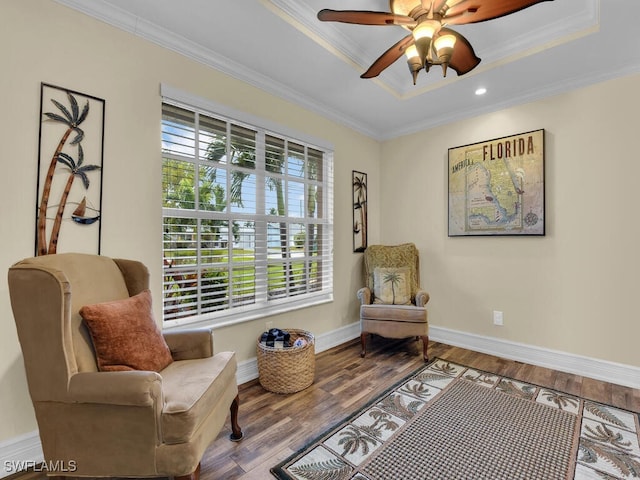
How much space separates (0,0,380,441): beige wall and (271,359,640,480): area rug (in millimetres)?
1164

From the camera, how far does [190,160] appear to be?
2.30 metres

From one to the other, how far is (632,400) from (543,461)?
127 cm

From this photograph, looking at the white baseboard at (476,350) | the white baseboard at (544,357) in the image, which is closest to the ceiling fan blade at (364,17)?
the white baseboard at (476,350)

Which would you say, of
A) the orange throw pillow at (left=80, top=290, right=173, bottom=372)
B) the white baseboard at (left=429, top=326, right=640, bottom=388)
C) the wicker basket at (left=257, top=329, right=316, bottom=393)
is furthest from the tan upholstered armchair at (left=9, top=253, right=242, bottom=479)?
the white baseboard at (left=429, top=326, right=640, bottom=388)

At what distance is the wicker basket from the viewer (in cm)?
235

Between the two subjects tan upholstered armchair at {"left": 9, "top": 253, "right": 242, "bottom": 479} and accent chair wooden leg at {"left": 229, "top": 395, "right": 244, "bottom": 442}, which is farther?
accent chair wooden leg at {"left": 229, "top": 395, "right": 244, "bottom": 442}

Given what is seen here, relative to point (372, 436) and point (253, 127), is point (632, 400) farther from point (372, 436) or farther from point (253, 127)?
point (253, 127)

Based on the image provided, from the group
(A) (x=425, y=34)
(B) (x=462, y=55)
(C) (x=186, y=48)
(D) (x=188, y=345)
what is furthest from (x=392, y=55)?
(D) (x=188, y=345)

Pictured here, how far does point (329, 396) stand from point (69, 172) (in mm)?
2243

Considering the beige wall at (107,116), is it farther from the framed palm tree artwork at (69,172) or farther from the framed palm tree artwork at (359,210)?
the framed palm tree artwork at (359,210)

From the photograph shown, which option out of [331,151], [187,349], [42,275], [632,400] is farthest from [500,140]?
[42,275]

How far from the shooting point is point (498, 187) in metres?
3.10

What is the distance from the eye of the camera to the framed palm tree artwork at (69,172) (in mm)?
1677

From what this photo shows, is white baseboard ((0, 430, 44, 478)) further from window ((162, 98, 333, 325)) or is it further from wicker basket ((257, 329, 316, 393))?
wicker basket ((257, 329, 316, 393))
